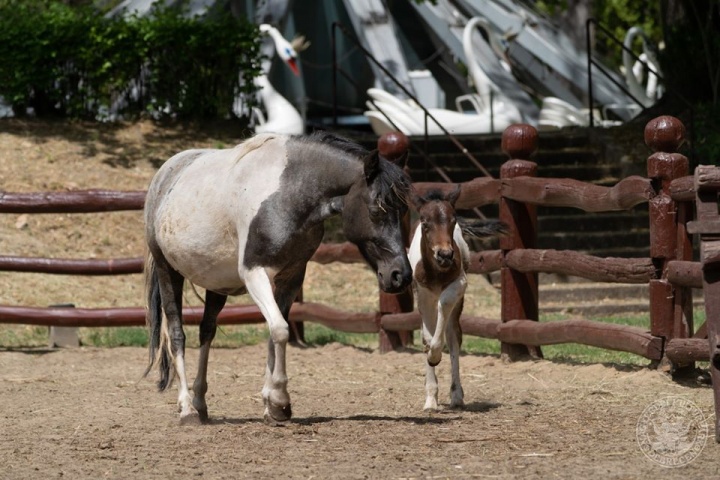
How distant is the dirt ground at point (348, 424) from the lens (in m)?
5.86

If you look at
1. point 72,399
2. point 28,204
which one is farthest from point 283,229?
point 28,204

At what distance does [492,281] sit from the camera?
49.1ft

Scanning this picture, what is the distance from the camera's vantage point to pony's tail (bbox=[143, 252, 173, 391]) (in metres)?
8.02

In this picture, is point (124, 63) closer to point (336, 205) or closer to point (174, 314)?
point (174, 314)

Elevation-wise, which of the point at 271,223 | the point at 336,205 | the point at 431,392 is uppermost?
the point at 336,205

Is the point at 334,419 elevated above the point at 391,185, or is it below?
below

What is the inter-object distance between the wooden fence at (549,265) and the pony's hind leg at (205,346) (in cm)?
275

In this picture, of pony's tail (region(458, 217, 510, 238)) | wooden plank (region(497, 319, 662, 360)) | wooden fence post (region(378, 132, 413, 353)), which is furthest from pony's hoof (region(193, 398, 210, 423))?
wooden fence post (region(378, 132, 413, 353))

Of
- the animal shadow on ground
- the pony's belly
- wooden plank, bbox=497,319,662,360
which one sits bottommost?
the animal shadow on ground

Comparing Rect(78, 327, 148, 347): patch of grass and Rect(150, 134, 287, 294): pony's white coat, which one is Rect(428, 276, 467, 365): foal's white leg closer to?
Rect(150, 134, 287, 294): pony's white coat

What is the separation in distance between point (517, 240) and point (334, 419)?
123 inches

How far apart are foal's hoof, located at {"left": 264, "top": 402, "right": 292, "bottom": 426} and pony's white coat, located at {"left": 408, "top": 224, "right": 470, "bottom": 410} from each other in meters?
0.99

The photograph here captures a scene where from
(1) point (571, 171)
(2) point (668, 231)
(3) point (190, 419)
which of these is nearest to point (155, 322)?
(3) point (190, 419)

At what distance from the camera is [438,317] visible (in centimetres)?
764
